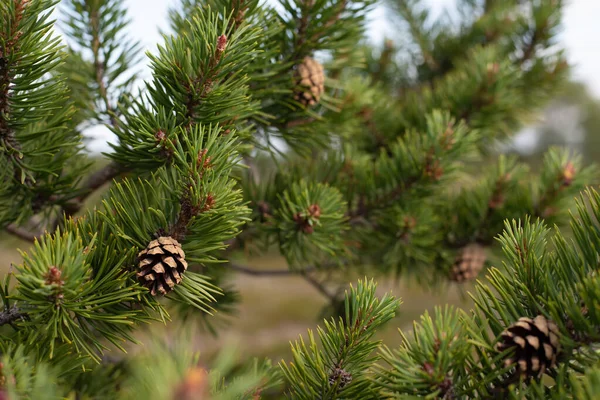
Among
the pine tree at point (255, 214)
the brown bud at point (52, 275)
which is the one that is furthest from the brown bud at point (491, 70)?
the brown bud at point (52, 275)

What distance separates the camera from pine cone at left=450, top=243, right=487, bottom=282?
66cm

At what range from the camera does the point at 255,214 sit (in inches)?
22.9

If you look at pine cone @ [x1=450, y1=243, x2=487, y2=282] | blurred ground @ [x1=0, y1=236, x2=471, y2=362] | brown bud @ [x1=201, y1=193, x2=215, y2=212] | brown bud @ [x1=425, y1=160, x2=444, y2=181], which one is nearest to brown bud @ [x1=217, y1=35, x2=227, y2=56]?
brown bud @ [x1=201, y1=193, x2=215, y2=212]

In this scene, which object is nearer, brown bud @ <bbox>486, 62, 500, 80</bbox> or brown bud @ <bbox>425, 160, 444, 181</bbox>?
brown bud @ <bbox>425, 160, 444, 181</bbox>

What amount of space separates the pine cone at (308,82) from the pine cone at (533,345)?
0.31m

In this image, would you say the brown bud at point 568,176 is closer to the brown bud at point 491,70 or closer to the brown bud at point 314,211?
the brown bud at point 491,70

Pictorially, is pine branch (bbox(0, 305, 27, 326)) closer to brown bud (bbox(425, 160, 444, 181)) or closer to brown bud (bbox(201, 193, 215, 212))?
brown bud (bbox(201, 193, 215, 212))

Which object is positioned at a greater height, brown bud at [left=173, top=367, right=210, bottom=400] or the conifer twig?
the conifer twig

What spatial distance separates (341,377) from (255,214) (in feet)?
0.88

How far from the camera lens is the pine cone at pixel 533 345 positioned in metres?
0.30

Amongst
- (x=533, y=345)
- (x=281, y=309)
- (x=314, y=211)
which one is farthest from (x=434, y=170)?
(x=281, y=309)

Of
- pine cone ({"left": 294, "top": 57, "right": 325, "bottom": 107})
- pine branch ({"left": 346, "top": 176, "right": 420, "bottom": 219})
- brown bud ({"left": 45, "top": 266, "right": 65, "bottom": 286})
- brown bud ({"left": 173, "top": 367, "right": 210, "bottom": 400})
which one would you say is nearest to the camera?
brown bud ({"left": 173, "top": 367, "right": 210, "bottom": 400})

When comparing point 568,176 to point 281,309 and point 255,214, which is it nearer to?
point 255,214

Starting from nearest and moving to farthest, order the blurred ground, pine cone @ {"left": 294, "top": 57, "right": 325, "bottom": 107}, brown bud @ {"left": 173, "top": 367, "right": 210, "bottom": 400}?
brown bud @ {"left": 173, "top": 367, "right": 210, "bottom": 400} → pine cone @ {"left": 294, "top": 57, "right": 325, "bottom": 107} → the blurred ground
